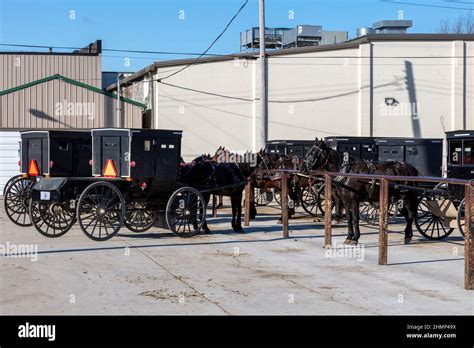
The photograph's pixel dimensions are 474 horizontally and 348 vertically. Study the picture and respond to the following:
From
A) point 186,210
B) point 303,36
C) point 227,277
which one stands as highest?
point 303,36

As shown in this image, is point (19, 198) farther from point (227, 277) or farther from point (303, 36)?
point (303, 36)

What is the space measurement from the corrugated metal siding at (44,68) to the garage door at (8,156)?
10.6 m

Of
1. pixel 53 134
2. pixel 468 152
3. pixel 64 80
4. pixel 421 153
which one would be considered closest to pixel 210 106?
pixel 64 80

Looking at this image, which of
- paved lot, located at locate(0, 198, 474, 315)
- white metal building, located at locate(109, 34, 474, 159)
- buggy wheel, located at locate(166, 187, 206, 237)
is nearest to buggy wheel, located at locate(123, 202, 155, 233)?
paved lot, located at locate(0, 198, 474, 315)

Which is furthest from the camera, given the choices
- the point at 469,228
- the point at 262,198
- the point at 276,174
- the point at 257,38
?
the point at 257,38

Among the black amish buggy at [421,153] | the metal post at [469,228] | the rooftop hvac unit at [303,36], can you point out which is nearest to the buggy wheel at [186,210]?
the metal post at [469,228]

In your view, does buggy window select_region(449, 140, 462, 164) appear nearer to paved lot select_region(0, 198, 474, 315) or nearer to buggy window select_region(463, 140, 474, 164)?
buggy window select_region(463, 140, 474, 164)

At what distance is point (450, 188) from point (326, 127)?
63.8 ft

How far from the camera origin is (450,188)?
16219 millimetres

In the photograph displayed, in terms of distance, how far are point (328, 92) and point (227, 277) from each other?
80.9 ft

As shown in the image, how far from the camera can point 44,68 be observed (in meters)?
42.7

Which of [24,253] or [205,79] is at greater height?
[205,79]

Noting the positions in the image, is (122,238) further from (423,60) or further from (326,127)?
(423,60)

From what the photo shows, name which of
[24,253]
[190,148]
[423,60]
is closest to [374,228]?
[24,253]
